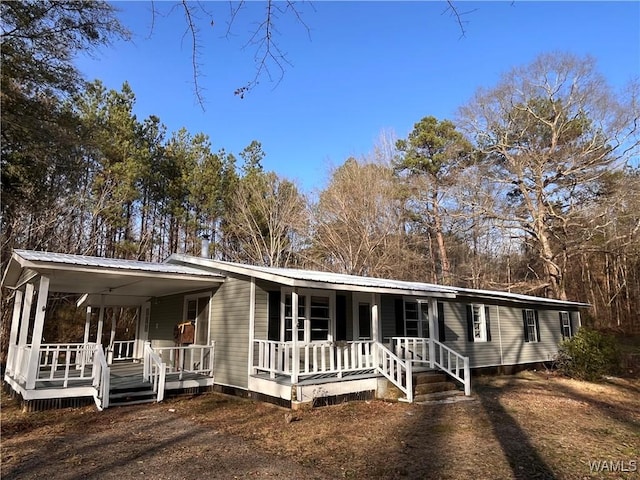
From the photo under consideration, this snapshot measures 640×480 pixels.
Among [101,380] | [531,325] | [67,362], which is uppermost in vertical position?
[531,325]

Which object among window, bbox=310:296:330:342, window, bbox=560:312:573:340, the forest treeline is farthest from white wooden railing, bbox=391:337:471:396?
the forest treeline

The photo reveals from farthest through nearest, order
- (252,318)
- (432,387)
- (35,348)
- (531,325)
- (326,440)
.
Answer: (531,325), (432,387), (252,318), (35,348), (326,440)

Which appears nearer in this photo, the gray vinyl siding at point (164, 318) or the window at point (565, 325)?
the gray vinyl siding at point (164, 318)

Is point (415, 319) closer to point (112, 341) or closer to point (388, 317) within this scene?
point (388, 317)

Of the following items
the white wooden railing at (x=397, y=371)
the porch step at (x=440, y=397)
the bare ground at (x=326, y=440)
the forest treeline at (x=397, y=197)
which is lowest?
the bare ground at (x=326, y=440)

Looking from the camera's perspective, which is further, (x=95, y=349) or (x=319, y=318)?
(x=319, y=318)

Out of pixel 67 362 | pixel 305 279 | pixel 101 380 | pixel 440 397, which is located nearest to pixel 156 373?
pixel 101 380

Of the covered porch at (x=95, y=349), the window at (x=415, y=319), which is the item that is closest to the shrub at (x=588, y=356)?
the window at (x=415, y=319)

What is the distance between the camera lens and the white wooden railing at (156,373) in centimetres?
938

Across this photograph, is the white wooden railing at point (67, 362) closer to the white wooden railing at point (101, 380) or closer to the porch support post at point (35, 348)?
the porch support post at point (35, 348)

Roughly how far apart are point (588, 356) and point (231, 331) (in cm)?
1102

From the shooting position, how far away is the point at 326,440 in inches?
251

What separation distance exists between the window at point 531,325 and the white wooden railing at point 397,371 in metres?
7.77

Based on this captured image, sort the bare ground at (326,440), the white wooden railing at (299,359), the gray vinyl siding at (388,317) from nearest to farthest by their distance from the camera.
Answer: the bare ground at (326,440), the white wooden railing at (299,359), the gray vinyl siding at (388,317)
